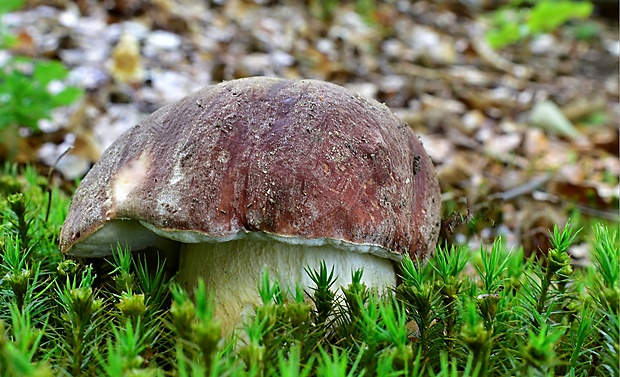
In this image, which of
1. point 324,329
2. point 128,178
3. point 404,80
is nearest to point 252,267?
point 324,329

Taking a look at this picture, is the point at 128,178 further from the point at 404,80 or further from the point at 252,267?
the point at 404,80

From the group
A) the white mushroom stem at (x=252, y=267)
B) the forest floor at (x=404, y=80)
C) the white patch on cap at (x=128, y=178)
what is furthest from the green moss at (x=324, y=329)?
the forest floor at (x=404, y=80)

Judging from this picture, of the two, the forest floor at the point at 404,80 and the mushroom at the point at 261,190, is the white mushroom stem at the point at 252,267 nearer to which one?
the mushroom at the point at 261,190

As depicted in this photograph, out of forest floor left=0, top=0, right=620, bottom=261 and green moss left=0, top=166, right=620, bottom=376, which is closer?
green moss left=0, top=166, right=620, bottom=376

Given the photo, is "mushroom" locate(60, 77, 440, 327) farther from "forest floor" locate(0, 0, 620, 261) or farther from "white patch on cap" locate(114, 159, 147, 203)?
"forest floor" locate(0, 0, 620, 261)

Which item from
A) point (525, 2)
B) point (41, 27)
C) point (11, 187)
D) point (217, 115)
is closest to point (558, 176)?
point (217, 115)

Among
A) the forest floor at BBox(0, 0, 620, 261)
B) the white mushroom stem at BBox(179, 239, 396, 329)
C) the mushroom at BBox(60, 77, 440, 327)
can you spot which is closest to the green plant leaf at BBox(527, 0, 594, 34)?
the forest floor at BBox(0, 0, 620, 261)
